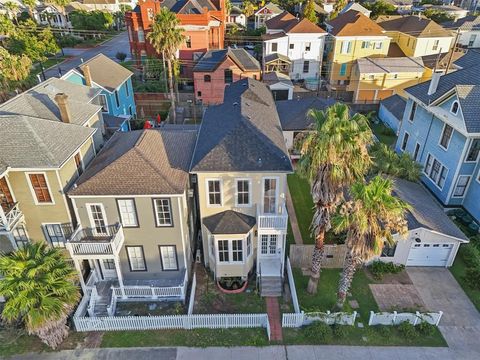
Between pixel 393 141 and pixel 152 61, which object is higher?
pixel 152 61

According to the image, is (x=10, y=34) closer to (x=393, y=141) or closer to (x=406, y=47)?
(x=393, y=141)

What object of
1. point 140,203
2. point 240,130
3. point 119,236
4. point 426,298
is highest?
point 240,130

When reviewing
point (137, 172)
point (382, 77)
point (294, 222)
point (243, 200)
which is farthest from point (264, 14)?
point (137, 172)

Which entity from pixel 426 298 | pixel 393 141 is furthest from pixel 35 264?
pixel 393 141

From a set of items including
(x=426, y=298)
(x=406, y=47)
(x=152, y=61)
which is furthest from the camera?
(x=406, y=47)

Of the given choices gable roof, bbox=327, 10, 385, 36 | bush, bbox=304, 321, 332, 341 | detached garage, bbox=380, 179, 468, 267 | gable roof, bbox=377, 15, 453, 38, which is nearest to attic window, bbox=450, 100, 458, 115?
detached garage, bbox=380, 179, 468, 267

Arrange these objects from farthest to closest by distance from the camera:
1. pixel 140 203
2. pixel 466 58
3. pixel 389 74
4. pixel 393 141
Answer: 1. pixel 389 74
2. pixel 393 141
3. pixel 466 58
4. pixel 140 203

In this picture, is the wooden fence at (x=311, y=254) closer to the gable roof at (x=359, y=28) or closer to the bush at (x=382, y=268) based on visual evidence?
the bush at (x=382, y=268)
